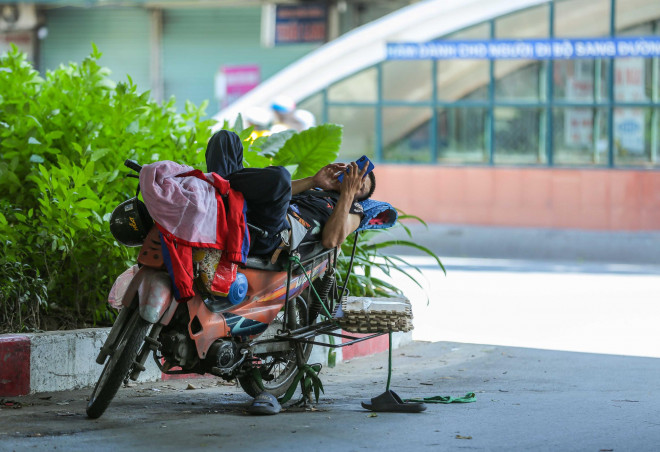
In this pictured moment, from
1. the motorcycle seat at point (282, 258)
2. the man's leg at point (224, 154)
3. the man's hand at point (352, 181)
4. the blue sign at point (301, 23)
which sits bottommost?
the motorcycle seat at point (282, 258)

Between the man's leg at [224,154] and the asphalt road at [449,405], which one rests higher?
the man's leg at [224,154]

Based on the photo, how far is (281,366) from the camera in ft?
18.4

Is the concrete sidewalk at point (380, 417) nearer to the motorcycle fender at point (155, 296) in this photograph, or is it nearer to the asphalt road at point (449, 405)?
the asphalt road at point (449, 405)

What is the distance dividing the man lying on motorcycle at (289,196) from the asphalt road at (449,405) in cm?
87

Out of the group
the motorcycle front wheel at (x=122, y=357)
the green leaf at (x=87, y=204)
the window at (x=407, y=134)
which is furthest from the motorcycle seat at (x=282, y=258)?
the window at (x=407, y=134)

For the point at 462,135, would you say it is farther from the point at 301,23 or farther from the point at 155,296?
the point at 155,296

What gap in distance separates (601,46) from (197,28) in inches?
433

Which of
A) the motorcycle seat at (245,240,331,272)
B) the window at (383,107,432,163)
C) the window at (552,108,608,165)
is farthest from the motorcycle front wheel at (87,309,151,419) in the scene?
the window at (383,107,432,163)

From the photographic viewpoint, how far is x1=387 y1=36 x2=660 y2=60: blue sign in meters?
17.9

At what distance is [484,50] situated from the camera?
18.8 m

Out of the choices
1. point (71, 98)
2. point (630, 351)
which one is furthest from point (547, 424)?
point (71, 98)

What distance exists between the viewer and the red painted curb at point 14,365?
5.20 m

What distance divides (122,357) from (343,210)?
Answer: 1.37 m

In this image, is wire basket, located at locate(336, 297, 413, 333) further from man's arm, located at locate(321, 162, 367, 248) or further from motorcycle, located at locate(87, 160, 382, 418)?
man's arm, located at locate(321, 162, 367, 248)
